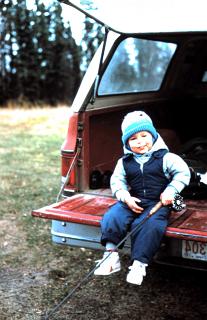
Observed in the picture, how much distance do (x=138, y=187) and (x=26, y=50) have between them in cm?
1374

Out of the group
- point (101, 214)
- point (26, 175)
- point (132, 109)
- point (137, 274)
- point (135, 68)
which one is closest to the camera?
point (137, 274)

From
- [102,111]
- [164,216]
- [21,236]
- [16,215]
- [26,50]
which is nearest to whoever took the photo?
[164,216]

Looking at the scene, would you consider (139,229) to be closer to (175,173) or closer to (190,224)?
(190,224)

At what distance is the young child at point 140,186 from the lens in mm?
3510

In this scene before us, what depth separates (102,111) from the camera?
187 inches

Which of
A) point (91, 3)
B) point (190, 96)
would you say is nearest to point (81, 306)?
point (91, 3)

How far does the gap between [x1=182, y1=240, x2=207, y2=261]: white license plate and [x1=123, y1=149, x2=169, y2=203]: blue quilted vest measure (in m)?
0.37

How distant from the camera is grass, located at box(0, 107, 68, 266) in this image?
550 centimetres

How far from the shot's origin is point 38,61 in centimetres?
1711

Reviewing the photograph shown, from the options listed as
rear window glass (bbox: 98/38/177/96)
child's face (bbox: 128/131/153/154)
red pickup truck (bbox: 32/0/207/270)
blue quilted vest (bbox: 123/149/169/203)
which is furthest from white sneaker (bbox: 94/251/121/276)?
rear window glass (bbox: 98/38/177/96)

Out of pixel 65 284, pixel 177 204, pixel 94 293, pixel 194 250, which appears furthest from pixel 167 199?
pixel 65 284

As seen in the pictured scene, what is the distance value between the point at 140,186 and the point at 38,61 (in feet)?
45.9

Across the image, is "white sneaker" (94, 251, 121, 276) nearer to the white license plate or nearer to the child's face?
the white license plate

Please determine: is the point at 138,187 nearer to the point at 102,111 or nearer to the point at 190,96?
the point at 102,111
